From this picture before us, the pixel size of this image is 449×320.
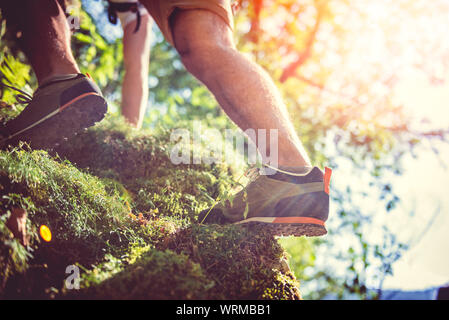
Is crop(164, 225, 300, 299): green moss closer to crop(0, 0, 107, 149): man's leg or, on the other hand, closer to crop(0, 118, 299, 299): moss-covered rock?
crop(0, 118, 299, 299): moss-covered rock

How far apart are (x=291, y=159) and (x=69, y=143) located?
5.38ft

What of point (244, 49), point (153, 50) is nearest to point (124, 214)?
point (244, 49)

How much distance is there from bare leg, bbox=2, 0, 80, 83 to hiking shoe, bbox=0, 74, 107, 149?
12 centimetres

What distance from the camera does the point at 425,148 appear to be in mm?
4914

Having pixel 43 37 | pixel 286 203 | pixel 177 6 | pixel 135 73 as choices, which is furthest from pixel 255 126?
pixel 135 73

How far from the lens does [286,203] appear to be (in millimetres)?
1478

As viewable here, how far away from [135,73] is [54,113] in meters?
1.71

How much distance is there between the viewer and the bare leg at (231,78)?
155 cm

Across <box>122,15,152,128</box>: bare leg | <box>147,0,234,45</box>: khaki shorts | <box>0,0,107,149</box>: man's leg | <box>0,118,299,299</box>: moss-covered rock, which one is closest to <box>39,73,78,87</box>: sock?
<box>0,0,107,149</box>: man's leg

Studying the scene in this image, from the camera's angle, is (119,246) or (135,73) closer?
(119,246)

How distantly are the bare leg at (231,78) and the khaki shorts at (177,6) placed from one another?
3 centimetres

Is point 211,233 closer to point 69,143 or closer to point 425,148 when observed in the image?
point 69,143

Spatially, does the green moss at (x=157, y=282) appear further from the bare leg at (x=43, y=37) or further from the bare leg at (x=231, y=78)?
the bare leg at (x=43, y=37)

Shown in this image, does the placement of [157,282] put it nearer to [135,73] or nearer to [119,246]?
[119,246]
